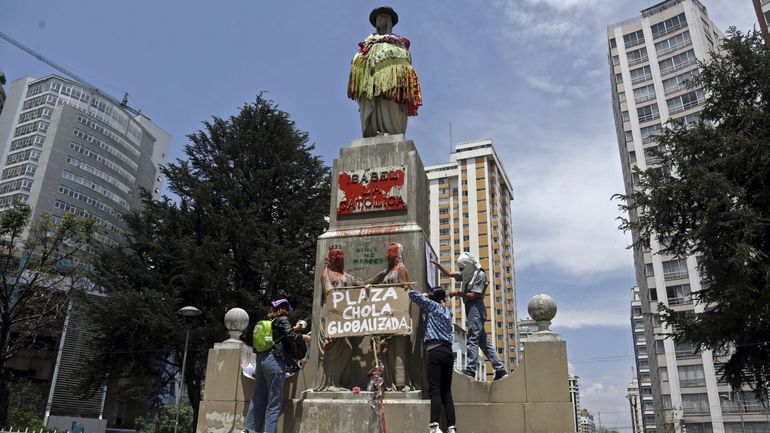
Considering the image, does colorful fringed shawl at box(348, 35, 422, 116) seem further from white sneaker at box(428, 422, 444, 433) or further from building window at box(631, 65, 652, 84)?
building window at box(631, 65, 652, 84)

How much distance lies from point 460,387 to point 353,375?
5.29 feet

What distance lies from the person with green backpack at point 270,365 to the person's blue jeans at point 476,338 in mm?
2685

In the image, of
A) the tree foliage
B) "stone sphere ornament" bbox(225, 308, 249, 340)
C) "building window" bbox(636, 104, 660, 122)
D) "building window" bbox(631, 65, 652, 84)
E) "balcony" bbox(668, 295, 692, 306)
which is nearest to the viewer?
"stone sphere ornament" bbox(225, 308, 249, 340)

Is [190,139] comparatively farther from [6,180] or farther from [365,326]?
[6,180]

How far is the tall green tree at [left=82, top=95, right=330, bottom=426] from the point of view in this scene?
2231 cm

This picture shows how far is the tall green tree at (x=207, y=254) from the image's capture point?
2231cm

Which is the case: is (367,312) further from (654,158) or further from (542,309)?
(654,158)

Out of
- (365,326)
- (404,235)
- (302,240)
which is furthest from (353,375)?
(302,240)

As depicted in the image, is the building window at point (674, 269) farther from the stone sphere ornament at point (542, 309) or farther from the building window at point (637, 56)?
the stone sphere ornament at point (542, 309)

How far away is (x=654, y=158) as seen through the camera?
60.5 meters

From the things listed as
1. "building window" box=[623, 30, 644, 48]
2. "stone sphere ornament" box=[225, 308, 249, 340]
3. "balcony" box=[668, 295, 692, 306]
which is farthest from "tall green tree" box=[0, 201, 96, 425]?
"building window" box=[623, 30, 644, 48]

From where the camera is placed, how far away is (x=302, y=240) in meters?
24.8

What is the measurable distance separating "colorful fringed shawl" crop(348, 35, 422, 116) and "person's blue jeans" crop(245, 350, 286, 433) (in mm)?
5366

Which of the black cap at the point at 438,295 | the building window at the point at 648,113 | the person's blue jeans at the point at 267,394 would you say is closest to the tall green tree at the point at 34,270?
the person's blue jeans at the point at 267,394
